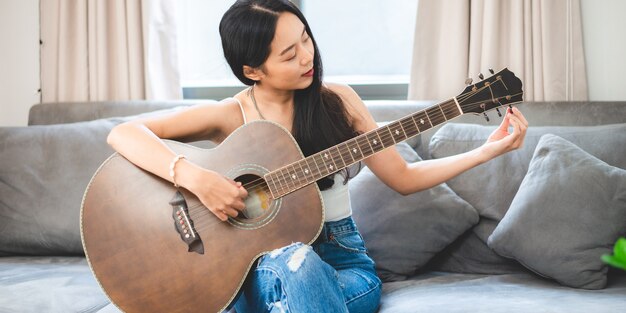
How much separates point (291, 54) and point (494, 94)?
485mm

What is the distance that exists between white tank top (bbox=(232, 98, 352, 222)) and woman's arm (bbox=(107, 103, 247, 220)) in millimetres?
240

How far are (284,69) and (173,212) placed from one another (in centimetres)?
43

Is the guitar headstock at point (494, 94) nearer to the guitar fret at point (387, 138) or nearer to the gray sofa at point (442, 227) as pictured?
the guitar fret at point (387, 138)

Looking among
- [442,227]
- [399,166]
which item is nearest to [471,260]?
[442,227]

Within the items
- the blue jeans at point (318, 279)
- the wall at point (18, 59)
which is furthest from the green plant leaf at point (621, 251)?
the wall at point (18, 59)

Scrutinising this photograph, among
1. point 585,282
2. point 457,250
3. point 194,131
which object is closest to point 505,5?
point 457,250

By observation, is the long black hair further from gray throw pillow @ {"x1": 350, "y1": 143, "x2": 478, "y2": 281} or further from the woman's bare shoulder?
gray throw pillow @ {"x1": 350, "y1": 143, "x2": 478, "y2": 281}

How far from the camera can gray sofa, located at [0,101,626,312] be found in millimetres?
1859

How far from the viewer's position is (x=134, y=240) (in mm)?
1697

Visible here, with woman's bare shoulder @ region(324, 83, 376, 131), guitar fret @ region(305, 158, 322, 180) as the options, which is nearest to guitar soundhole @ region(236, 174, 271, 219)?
guitar fret @ region(305, 158, 322, 180)

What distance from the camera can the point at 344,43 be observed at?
332 centimetres

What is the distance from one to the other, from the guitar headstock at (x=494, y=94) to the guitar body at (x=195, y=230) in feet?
1.31

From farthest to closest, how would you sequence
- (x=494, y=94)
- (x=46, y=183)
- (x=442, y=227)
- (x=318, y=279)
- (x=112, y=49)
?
(x=112, y=49), (x=46, y=183), (x=442, y=227), (x=494, y=94), (x=318, y=279)

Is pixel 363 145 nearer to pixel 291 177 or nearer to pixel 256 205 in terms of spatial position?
pixel 291 177
